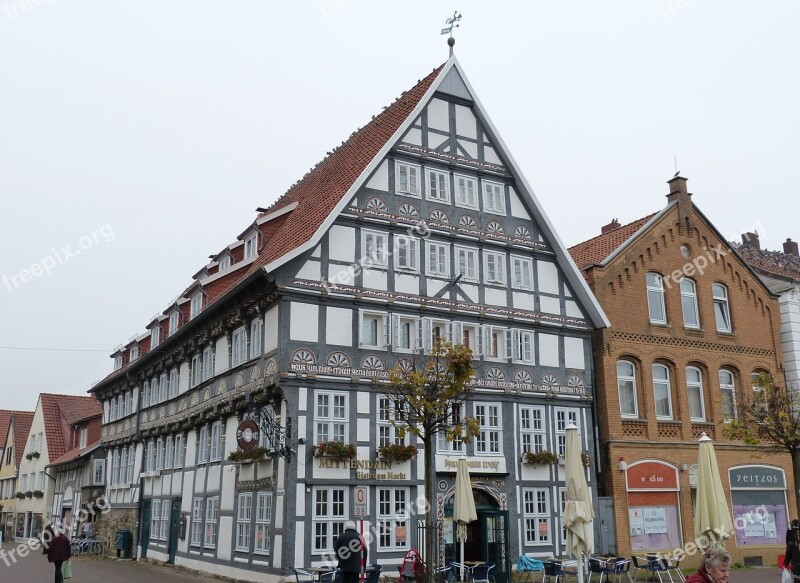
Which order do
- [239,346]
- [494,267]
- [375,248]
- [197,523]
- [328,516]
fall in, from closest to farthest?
1. [328,516]
2. [375,248]
3. [239,346]
4. [494,267]
5. [197,523]

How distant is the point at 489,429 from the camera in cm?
2530

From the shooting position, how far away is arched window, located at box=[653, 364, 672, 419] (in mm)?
29072

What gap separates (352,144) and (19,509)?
42.7 meters

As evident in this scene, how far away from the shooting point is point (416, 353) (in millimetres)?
24359

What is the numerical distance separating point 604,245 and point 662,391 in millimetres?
5687

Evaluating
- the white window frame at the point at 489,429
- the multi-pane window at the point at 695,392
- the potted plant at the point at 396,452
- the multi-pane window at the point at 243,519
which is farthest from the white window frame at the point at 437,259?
the multi-pane window at the point at 695,392

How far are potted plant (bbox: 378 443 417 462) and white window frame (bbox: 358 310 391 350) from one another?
275 cm

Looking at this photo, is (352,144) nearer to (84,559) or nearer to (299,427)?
(299,427)

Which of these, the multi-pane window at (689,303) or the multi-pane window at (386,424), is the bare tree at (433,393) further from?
the multi-pane window at (689,303)

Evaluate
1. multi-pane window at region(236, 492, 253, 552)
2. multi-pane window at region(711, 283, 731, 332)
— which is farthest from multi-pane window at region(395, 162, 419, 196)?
multi-pane window at region(711, 283, 731, 332)

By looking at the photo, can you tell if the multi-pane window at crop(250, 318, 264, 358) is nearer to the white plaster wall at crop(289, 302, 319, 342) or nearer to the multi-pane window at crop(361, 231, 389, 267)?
the white plaster wall at crop(289, 302, 319, 342)

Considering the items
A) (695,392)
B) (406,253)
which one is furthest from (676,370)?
(406,253)

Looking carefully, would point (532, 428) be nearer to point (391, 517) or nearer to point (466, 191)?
point (391, 517)

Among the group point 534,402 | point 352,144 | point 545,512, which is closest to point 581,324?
point 534,402
